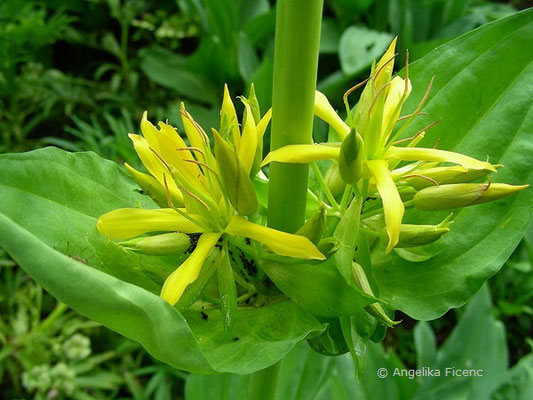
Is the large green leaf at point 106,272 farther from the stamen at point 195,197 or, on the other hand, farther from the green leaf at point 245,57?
the green leaf at point 245,57

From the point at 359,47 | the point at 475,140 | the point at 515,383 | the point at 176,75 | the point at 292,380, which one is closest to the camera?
the point at 475,140

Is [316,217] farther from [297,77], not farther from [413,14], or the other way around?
[413,14]

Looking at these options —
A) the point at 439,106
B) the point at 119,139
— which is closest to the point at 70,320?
the point at 119,139

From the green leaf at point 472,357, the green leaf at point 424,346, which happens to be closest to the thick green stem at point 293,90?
the green leaf at point 472,357

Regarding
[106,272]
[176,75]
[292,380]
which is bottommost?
[176,75]

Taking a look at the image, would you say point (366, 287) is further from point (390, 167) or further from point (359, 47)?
point (359, 47)

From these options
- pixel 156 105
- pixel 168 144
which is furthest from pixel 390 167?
pixel 156 105
